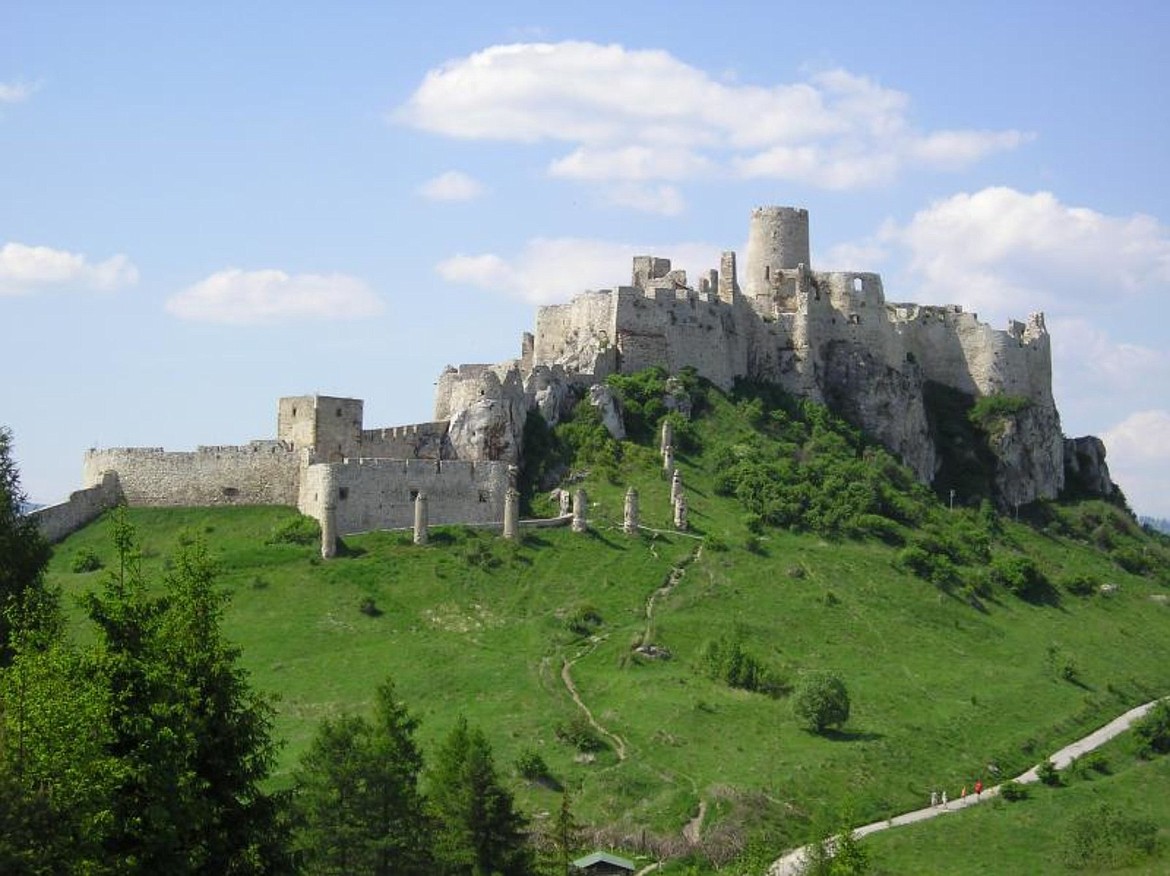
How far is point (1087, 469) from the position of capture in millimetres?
108500

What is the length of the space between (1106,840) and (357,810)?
26370 millimetres

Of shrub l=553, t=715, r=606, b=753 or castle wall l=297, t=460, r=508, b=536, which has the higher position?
castle wall l=297, t=460, r=508, b=536

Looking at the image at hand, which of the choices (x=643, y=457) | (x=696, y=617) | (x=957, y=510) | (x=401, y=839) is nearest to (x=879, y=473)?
(x=957, y=510)

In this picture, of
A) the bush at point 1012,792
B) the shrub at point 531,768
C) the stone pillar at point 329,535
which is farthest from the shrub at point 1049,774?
the stone pillar at point 329,535

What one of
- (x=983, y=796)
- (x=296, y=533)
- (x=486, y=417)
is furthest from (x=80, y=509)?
(x=983, y=796)

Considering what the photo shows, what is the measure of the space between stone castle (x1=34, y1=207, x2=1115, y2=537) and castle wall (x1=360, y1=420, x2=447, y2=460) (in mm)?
74

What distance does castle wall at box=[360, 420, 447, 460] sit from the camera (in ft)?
261

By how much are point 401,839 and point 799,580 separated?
112 feet

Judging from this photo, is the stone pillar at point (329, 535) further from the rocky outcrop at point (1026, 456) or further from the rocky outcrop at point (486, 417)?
the rocky outcrop at point (1026, 456)

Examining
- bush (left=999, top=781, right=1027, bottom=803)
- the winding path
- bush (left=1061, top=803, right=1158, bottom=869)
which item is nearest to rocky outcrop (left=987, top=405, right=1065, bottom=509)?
the winding path

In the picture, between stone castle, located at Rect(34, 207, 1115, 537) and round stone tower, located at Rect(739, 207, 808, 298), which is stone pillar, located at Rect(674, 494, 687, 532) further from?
round stone tower, located at Rect(739, 207, 808, 298)

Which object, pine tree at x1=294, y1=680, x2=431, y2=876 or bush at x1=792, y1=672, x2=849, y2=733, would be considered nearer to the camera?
pine tree at x1=294, y1=680, x2=431, y2=876

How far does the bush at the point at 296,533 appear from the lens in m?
74.0

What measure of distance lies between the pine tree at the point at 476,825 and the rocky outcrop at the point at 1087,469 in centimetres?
6561
